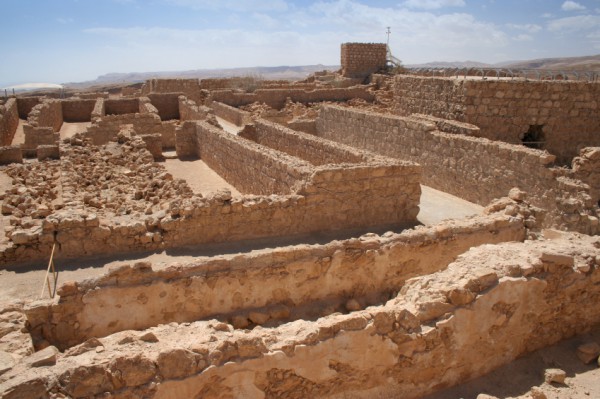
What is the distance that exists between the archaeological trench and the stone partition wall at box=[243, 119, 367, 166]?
9 cm

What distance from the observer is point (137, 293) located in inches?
227

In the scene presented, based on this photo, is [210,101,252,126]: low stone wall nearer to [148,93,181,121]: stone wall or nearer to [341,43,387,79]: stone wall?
[148,93,181,121]: stone wall

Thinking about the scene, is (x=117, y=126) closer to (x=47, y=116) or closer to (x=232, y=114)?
(x=47, y=116)

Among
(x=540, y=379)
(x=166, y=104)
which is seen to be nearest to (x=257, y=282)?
(x=540, y=379)

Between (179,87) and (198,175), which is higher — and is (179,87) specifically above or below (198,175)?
above

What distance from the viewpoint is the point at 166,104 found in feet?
77.4

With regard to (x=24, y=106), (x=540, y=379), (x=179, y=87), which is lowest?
(x=540, y=379)

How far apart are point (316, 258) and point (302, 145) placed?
6.29 metres

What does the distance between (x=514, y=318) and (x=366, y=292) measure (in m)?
2.31

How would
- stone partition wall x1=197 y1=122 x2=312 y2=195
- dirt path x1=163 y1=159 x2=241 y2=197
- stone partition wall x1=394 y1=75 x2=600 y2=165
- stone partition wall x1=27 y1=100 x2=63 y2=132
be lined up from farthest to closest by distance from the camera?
stone partition wall x1=27 y1=100 x2=63 y2=132, stone partition wall x1=394 y1=75 x2=600 y2=165, dirt path x1=163 y1=159 x2=241 y2=197, stone partition wall x1=197 y1=122 x2=312 y2=195

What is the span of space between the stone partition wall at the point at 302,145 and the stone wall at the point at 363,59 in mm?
17966

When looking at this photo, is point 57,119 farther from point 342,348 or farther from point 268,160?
point 342,348

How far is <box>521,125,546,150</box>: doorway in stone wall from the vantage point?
1310cm

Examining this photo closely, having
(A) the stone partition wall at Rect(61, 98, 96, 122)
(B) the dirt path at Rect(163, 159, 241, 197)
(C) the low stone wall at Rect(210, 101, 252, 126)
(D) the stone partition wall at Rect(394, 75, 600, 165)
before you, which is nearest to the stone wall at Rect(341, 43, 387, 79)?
(C) the low stone wall at Rect(210, 101, 252, 126)
